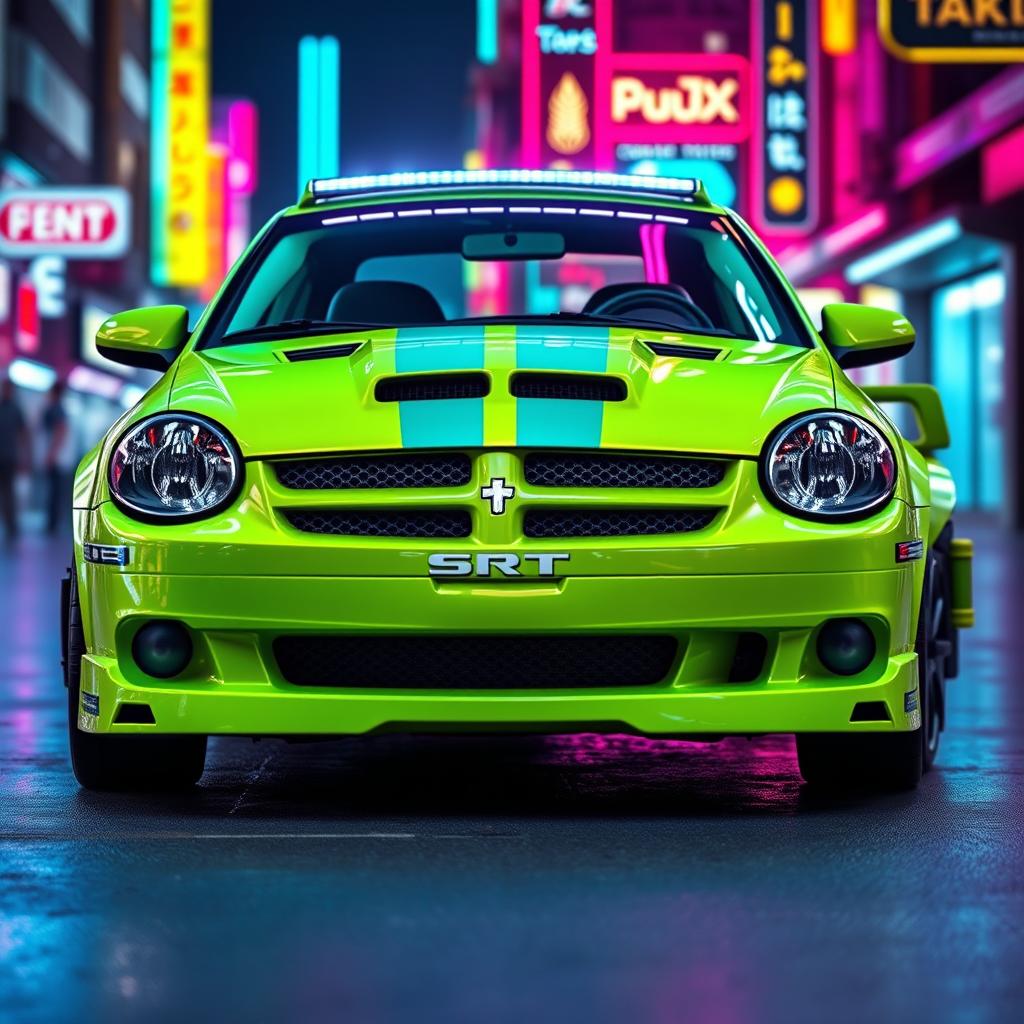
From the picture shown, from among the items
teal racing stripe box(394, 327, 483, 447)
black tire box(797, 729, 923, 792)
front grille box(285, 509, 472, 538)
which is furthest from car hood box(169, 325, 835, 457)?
black tire box(797, 729, 923, 792)

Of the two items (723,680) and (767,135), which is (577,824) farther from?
(767,135)

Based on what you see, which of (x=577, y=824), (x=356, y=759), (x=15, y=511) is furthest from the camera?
(x=15, y=511)

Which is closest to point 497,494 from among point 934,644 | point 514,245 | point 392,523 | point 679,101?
point 392,523

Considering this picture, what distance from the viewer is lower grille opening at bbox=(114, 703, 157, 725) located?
4918mm

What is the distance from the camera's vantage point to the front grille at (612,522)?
4844 mm

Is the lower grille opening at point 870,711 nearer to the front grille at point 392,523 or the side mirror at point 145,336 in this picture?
the front grille at point 392,523

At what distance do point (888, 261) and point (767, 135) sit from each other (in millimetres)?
2508

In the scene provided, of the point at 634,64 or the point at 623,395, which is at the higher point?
the point at 634,64

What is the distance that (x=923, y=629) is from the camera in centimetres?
534

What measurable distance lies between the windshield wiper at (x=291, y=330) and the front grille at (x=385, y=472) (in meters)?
0.83

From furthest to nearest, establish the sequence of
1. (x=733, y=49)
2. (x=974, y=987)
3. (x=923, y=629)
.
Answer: (x=733, y=49) < (x=923, y=629) < (x=974, y=987)

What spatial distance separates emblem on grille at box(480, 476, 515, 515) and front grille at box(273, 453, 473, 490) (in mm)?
67

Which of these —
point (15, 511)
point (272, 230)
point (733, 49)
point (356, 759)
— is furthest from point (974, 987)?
point (733, 49)

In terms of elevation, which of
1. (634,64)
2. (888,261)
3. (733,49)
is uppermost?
(733,49)
